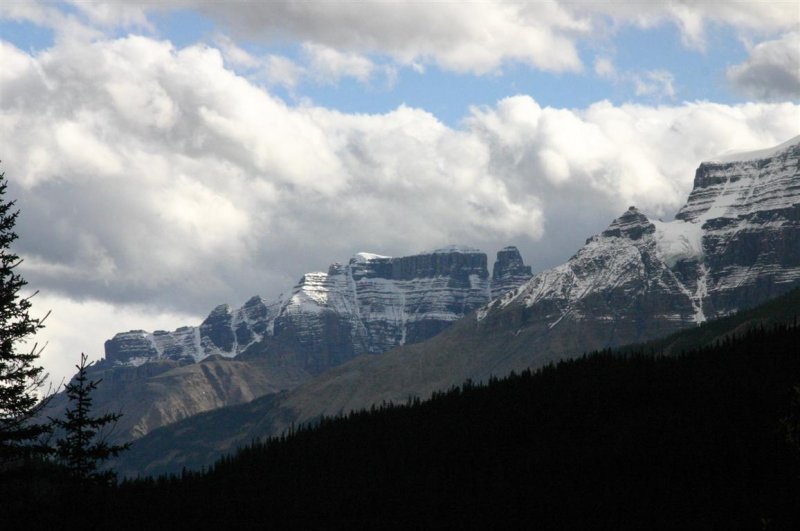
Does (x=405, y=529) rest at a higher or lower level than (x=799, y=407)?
lower

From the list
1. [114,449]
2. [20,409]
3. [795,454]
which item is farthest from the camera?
[114,449]

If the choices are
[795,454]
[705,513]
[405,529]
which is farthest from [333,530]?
[795,454]

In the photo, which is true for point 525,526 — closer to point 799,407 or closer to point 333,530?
point 333,530

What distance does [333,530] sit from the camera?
194 m

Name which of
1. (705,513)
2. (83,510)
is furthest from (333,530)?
(83,510)

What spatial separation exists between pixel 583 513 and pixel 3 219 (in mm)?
146598

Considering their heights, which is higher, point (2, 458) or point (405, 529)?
point (2, 458)

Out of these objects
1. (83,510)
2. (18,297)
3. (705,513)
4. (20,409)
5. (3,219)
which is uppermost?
(3,219)

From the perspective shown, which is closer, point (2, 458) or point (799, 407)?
point (799, 407)

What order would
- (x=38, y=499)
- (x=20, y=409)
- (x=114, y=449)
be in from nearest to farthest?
(x=20, y=409) → (x=38, y=499) → (x=114, y=449)

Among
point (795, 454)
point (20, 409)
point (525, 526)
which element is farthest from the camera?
point (525, 526)

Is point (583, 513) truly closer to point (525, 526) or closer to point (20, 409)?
point (525, 526)

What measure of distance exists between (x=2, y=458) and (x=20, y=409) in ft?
12.4

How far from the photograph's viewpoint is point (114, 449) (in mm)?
88000
